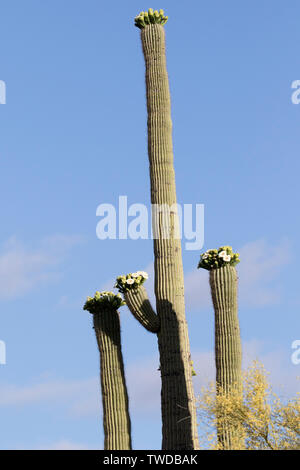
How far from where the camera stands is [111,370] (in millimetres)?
16484

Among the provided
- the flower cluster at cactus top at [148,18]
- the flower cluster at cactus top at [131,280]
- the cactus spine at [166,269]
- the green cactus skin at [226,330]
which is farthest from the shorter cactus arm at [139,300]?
the flower cluster at cactus top at [148,18]

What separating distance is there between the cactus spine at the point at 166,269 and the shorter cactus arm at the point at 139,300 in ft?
0.55

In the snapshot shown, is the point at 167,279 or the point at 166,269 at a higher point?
the point at 166,269

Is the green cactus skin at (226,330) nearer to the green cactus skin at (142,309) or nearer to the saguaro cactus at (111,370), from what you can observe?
the green cactus skin at (142,309)

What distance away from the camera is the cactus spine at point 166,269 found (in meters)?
15.6

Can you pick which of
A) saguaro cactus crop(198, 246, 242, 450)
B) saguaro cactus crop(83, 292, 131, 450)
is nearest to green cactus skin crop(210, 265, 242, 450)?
saguaro cactus crop(198, 246, 242, 450)

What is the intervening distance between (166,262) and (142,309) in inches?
40.5

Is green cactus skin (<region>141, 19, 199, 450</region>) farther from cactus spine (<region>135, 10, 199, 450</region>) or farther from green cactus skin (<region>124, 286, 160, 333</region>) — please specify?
green cactus skin (<region>124, 286, 160, 333</region>)

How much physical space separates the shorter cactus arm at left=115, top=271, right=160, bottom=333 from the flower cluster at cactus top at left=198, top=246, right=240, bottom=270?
1236 millimetres

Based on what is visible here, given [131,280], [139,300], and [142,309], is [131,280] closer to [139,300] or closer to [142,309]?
[139,300]

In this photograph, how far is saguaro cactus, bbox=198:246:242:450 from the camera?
15852 mm

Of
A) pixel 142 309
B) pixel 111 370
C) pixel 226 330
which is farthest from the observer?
pixel 111 370

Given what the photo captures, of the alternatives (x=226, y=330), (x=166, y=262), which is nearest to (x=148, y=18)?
(x=166, y=262)
